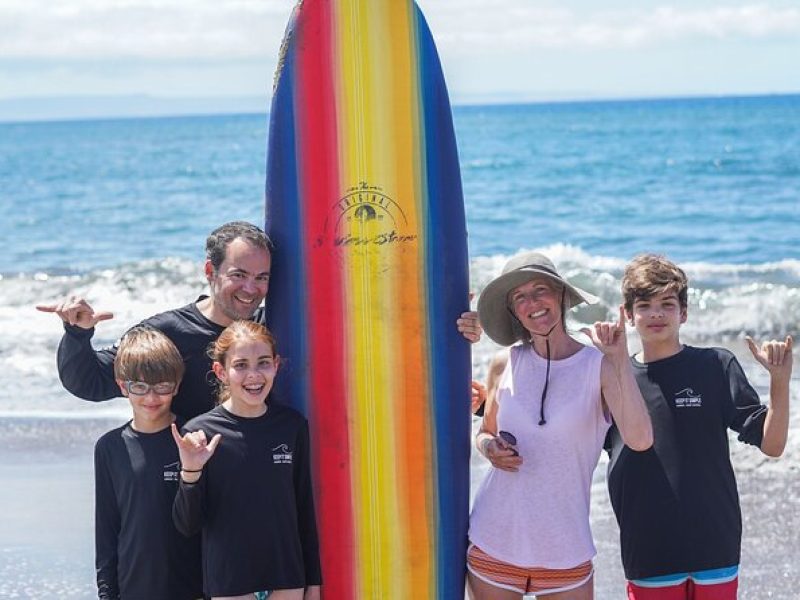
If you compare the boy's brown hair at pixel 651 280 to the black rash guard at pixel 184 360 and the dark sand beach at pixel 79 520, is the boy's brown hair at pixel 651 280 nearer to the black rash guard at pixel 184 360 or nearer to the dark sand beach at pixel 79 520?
the black rash guard at pixel 184 360

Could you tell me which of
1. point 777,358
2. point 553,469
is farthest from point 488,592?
point 777,358

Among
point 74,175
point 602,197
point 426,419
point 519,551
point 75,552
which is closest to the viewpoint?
point 519,551

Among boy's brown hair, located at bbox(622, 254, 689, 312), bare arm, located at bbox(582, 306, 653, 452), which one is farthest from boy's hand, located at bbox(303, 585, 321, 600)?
boy's brown hair, located at bbox(622, 254, 689, 312)

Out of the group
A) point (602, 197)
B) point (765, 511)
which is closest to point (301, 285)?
point (765, 511)

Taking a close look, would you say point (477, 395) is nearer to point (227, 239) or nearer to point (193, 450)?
point (227, 239)

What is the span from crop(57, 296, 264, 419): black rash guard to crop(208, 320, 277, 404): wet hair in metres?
0.12

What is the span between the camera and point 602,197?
23359 millimetres

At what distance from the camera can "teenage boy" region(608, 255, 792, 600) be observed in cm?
304

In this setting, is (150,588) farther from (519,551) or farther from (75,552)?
(75,552)

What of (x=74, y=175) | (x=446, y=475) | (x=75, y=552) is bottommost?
(x=75, y=552)

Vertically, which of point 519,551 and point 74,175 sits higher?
point 74,175

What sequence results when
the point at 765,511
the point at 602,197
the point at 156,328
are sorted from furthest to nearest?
the point at 602,197 < the point at 765,511 < the point at 156,328

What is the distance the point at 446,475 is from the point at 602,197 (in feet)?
66.7

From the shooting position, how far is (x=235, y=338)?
3072 millimetres
